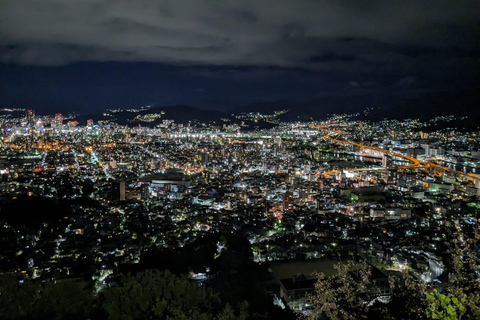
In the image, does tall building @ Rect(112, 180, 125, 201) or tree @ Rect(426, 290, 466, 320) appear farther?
tall building @ Rect(112, 180, 125, 201)

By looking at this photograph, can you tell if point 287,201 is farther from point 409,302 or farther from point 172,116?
point 172,116

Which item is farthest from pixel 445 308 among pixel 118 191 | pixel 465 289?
pixel 118 191

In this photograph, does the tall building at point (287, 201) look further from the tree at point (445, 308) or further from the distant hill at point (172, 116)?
the distant hill at point (172, 116)

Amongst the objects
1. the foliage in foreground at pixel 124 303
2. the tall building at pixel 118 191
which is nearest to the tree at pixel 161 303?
the foliage in foreground at pixel 124 303

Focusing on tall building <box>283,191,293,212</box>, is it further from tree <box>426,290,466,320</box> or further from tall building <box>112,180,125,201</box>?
tree <box>426,290,466,320</box>

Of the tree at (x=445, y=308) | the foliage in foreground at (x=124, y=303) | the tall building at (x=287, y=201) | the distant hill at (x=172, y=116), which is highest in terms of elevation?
the distant hill at (x=172, y=116)

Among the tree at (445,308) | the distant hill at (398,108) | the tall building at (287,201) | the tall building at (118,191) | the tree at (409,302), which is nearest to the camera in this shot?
the tree at (445,308)

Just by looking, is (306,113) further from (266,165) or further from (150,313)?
(150,313)

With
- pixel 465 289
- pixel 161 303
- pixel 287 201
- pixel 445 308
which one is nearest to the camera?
pixel 445 308

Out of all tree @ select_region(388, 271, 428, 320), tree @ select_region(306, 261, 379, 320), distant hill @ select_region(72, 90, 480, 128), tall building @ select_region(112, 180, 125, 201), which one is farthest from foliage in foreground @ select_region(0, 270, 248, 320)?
distant hill @ select_region(72, 90, 480, 128)

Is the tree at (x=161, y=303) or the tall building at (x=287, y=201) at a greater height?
the tree at (x=161, y=303)

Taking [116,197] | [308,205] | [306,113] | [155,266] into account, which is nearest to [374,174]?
[308,205]
